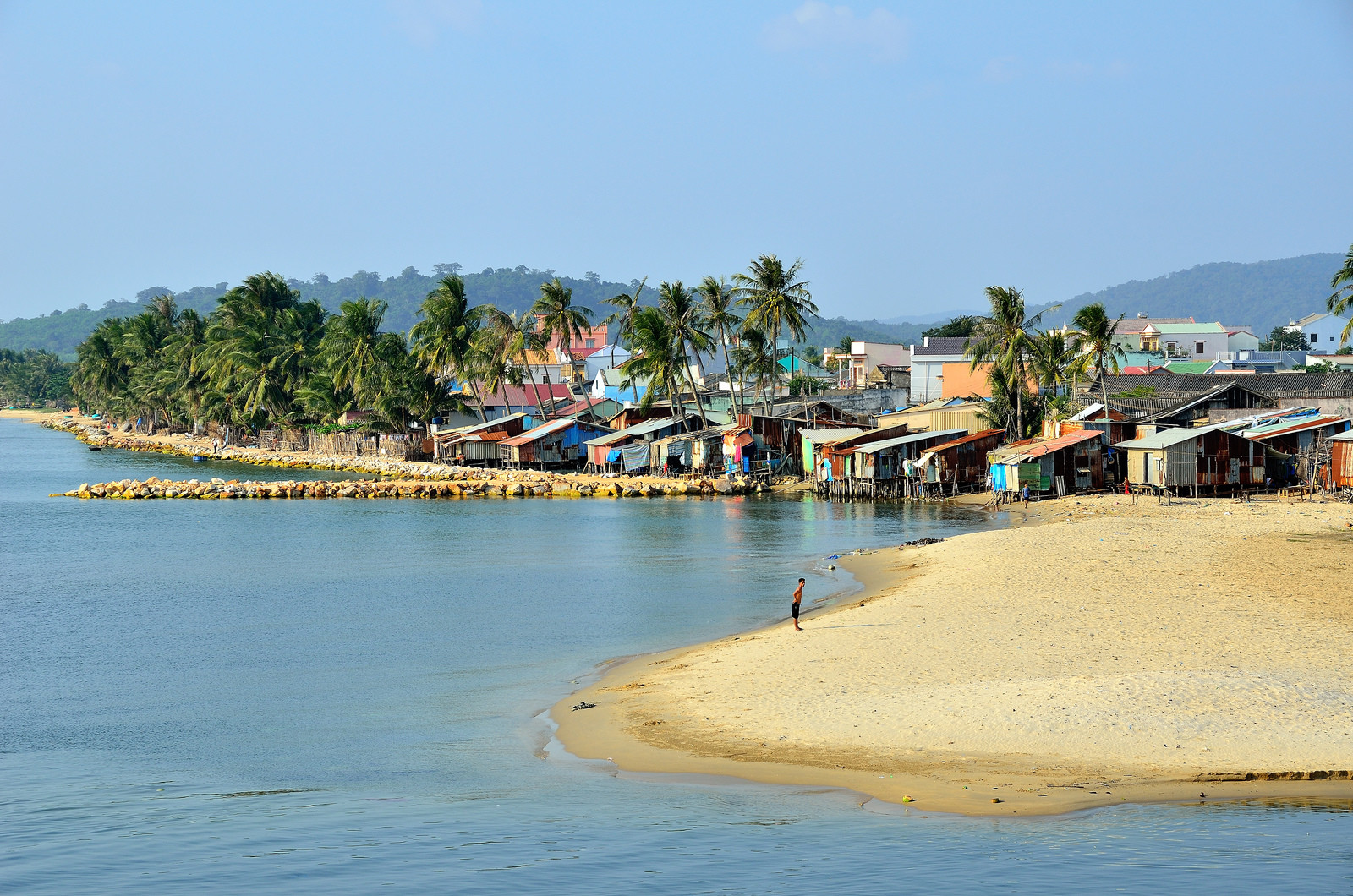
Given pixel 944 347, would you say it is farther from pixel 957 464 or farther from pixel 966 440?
pixel 957 464

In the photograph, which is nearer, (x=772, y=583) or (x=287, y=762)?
(x=287, y=762)

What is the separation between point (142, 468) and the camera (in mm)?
84562

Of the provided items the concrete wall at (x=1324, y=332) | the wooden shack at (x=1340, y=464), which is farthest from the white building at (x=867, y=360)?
the wooden shack at (x=1340, y=464)

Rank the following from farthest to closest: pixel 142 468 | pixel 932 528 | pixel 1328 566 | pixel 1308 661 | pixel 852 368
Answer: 1. pixel 852 368
2. pixel 142 468
3. pixel 932 528
4. pixel 1328 566
5. pixel 1308 661

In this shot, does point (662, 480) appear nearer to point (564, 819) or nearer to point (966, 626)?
point (966, 626)

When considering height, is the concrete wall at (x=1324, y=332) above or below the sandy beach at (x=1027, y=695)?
above

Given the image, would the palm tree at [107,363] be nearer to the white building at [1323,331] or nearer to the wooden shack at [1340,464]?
the wooden shack at [1340,464]

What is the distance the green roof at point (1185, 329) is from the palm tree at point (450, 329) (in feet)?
227

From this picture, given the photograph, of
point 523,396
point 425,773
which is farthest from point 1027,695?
point 523,396

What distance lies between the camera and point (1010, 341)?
2264 inches

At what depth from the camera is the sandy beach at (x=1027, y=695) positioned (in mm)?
13617

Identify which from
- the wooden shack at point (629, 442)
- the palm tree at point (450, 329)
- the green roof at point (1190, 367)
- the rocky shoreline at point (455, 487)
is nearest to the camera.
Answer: the rocky shoreline at point (455, 487)

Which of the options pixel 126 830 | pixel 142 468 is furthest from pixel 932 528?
pixel 142 468

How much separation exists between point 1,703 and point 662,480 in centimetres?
4388
